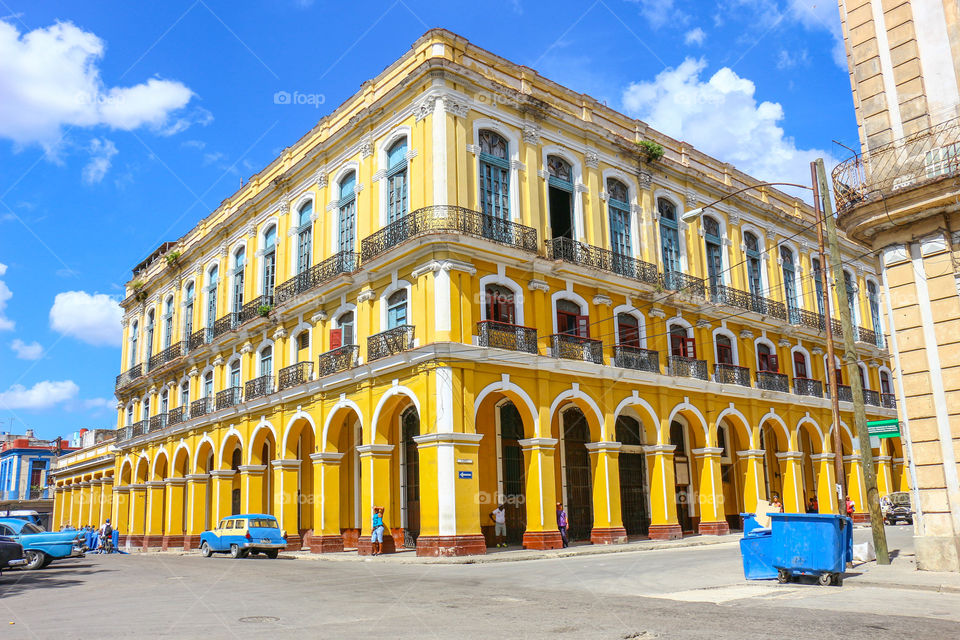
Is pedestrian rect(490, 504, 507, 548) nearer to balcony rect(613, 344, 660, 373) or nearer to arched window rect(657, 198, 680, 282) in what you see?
balcony rect(613, 344, 660, 373)

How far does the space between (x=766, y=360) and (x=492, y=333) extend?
15946 mm

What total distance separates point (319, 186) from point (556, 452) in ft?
43.8

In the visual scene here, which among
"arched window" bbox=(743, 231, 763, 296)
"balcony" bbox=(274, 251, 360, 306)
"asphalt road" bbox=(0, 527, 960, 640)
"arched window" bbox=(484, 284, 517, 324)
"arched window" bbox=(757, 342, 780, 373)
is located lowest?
"asphalt road" bbox=(0, 527, 960, 640)

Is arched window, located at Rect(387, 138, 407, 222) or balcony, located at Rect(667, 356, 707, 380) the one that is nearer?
arched window, located at Rect(387, 138, 407, 222)

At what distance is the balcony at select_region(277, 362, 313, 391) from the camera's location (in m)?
29.1

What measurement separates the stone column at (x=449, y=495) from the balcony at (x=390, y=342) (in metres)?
2.95

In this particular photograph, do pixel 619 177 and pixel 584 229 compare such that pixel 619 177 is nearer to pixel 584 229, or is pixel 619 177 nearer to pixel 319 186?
pixel 584 229

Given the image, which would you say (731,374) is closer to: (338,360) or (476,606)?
(338,360)

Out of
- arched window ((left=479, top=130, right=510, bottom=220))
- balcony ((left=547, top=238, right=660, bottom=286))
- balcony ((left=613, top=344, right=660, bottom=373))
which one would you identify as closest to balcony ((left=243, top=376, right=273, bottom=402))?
arched window ((left=479, top=130, right=510, bottom=220))

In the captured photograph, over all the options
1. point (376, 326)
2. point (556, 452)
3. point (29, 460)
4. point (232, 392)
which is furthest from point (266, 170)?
point (29, 460)

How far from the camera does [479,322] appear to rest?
2358cm

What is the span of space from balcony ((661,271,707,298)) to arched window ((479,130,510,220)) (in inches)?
302

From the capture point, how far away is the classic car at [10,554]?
1888 cm

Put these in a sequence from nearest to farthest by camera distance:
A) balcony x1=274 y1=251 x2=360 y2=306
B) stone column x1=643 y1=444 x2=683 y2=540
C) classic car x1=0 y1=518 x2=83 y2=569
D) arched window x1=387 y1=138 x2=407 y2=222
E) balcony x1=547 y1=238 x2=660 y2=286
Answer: classic car x1=0 y1=518 x2=83 y2=569
arched window x1=387 y1=138 x2=407 y2=222
balcony x1=547 y1=238 x2=660 y2=286
stone column x1=643 y1=444 x2=683 y2=540
balcony x1=274 y1=251 x2=360 y2=306
